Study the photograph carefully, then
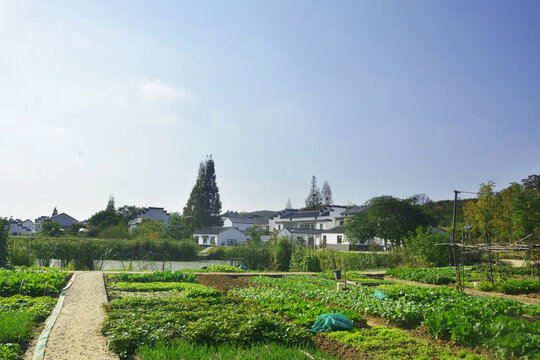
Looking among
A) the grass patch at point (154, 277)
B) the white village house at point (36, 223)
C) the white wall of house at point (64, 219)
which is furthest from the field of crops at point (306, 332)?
the white wall of house at point (64, 219)

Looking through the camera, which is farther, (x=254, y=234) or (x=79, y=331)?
(x=254, y=234)

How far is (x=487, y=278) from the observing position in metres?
12.9

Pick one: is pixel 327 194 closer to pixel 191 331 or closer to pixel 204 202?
pixel 204 202

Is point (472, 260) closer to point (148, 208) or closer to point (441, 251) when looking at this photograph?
point (441, 251)

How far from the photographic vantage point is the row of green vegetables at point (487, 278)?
38.1 ft

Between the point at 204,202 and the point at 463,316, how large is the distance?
62694 millimetres

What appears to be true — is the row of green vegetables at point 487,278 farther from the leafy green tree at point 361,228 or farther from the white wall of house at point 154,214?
the white wall of house at point 154,214

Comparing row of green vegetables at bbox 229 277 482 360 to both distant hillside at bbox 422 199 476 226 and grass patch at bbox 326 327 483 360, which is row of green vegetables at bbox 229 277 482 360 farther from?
distant hillside at bbox 422 199 476 226

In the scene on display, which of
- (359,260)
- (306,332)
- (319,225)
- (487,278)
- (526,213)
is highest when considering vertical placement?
(526,213)

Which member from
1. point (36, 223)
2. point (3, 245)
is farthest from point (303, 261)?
point (36, 223)

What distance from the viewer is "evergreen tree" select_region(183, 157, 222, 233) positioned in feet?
215

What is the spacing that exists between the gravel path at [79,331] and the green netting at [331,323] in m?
3.20

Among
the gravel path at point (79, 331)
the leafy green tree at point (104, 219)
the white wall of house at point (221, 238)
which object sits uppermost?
the leafy green tree at point (104, 219)

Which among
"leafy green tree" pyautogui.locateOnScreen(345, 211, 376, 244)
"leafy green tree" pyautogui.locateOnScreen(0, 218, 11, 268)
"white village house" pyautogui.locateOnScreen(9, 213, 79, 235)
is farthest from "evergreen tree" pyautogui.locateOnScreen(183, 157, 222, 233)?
"leafy green tree" pyautogui.locateOnScreen(0, 218, 11, 268)
